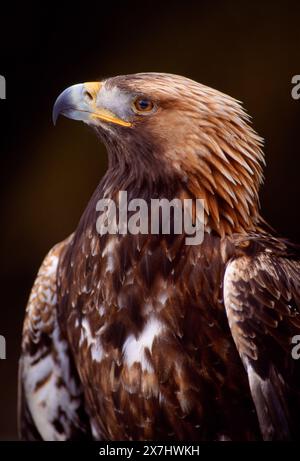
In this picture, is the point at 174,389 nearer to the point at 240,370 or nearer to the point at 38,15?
the point at 240,370

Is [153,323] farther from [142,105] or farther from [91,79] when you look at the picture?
[91,79]

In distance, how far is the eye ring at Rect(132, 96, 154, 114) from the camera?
70.8 inches

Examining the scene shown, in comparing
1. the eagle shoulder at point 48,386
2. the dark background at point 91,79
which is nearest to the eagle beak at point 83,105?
the dark background at point 91,79

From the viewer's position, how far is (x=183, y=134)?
1798mm

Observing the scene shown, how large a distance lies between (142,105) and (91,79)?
318mm

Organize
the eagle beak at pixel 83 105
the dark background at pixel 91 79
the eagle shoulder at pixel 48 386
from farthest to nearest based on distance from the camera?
the eagle shoulder at pixel 48 386 → the dark background at pixel 91 79 → the eagle beak at pixel 83 105

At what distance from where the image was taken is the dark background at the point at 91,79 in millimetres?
1949

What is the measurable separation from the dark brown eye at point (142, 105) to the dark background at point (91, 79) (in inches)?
8.7

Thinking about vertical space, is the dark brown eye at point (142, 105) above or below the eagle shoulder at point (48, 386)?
above

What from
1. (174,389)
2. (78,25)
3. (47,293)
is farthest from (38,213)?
(174,389)

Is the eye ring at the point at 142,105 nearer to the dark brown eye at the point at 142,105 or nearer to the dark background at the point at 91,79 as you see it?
the dark brown eye at the point at 142,105

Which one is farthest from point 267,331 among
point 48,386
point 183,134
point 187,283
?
point 48,386

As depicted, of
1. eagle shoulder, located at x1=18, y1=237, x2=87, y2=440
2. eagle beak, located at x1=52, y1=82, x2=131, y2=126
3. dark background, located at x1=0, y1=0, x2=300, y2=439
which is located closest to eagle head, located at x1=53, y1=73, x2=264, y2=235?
eagle beak, located at x1=52, y1=82, x2=131, y2=126

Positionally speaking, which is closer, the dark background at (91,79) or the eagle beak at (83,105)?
the eagle beak at (83,105)
